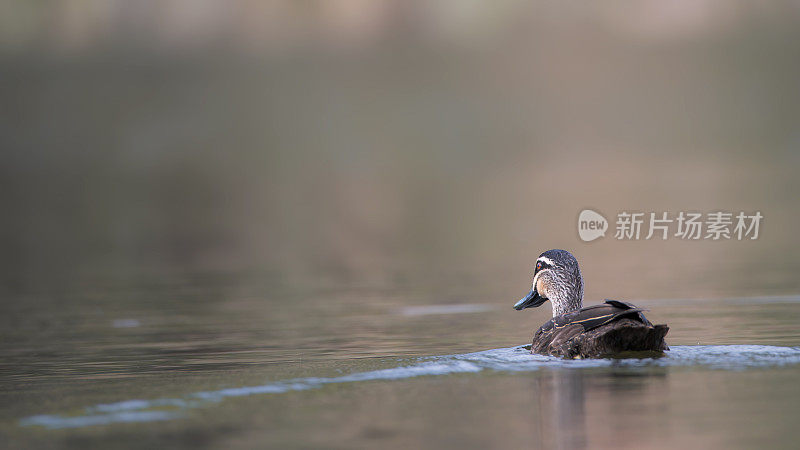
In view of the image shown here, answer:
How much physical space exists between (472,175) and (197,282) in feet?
541

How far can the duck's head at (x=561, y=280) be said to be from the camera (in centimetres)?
1672

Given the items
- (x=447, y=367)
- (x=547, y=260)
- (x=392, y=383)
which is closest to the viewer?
(x=392, y=383)

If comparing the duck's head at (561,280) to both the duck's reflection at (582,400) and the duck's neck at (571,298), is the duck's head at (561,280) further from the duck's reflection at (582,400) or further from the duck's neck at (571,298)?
the duck's reflection at (582,400)

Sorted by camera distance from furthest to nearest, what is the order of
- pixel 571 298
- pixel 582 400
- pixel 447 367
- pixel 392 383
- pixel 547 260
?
pixel 547 260
pixel 571 298
pixel 447 367
pixel 392 383
pixel 582 400

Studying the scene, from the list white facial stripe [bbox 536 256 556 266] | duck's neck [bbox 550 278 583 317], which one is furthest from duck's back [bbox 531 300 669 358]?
white facial stripe [bbox 536 256 556 266]

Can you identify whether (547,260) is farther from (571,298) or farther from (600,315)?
(600,315)

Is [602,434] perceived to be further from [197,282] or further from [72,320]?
[197,282]

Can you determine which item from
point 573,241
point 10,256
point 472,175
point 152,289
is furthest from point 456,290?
point 472,175

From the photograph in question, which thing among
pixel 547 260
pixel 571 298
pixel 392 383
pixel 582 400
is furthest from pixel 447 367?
pixel 547 260

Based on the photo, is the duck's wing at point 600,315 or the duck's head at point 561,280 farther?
the duck's head at point 561,280

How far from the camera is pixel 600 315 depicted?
14.1 metres

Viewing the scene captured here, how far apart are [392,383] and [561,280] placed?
4356 millimetres

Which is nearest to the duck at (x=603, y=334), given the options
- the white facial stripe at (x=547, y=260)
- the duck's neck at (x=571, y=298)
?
the duck's neck at (x=571, y=298)

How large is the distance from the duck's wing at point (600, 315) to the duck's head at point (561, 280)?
71.9 inches
